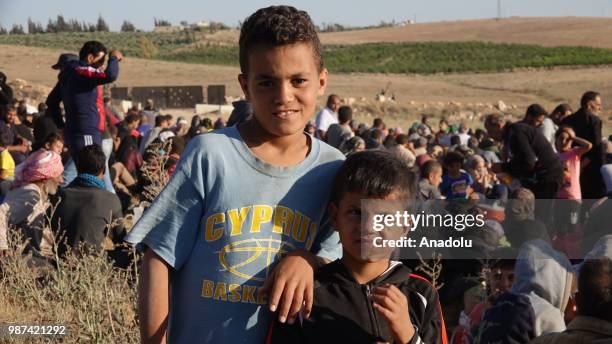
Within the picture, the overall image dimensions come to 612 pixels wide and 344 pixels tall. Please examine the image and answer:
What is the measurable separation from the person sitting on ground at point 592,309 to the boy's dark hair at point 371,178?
1478 millimetres

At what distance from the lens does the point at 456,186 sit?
980 cm

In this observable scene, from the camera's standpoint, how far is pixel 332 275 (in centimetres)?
249

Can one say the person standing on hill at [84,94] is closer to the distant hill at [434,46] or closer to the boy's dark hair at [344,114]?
the boy's dark hair at [344,114]

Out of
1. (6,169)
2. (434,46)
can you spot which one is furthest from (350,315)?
(434,46)

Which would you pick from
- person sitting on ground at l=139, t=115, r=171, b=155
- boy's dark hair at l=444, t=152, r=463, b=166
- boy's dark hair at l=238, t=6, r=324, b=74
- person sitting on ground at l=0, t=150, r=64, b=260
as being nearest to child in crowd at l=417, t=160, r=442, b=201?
boy's dark hair at l=444, t=152, r=463, b=166

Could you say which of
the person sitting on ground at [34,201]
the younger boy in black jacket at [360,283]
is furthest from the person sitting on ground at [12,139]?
the younger boy in black jacket at [360,283]

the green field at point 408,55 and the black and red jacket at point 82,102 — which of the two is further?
the green field at point 408,55

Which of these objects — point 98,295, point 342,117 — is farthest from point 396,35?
point 98,295

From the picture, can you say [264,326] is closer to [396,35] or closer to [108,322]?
[108,322]

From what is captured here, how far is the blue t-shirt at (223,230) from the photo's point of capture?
239 cm

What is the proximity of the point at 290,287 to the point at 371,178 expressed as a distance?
377 millimetres

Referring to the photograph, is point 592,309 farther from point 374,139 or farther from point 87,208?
point 374,139

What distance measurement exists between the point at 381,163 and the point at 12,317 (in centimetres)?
397

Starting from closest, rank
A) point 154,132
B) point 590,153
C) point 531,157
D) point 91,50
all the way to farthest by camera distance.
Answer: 1. point 91,50
2. point 531,157
3. point 590,153
4. point 154,132
